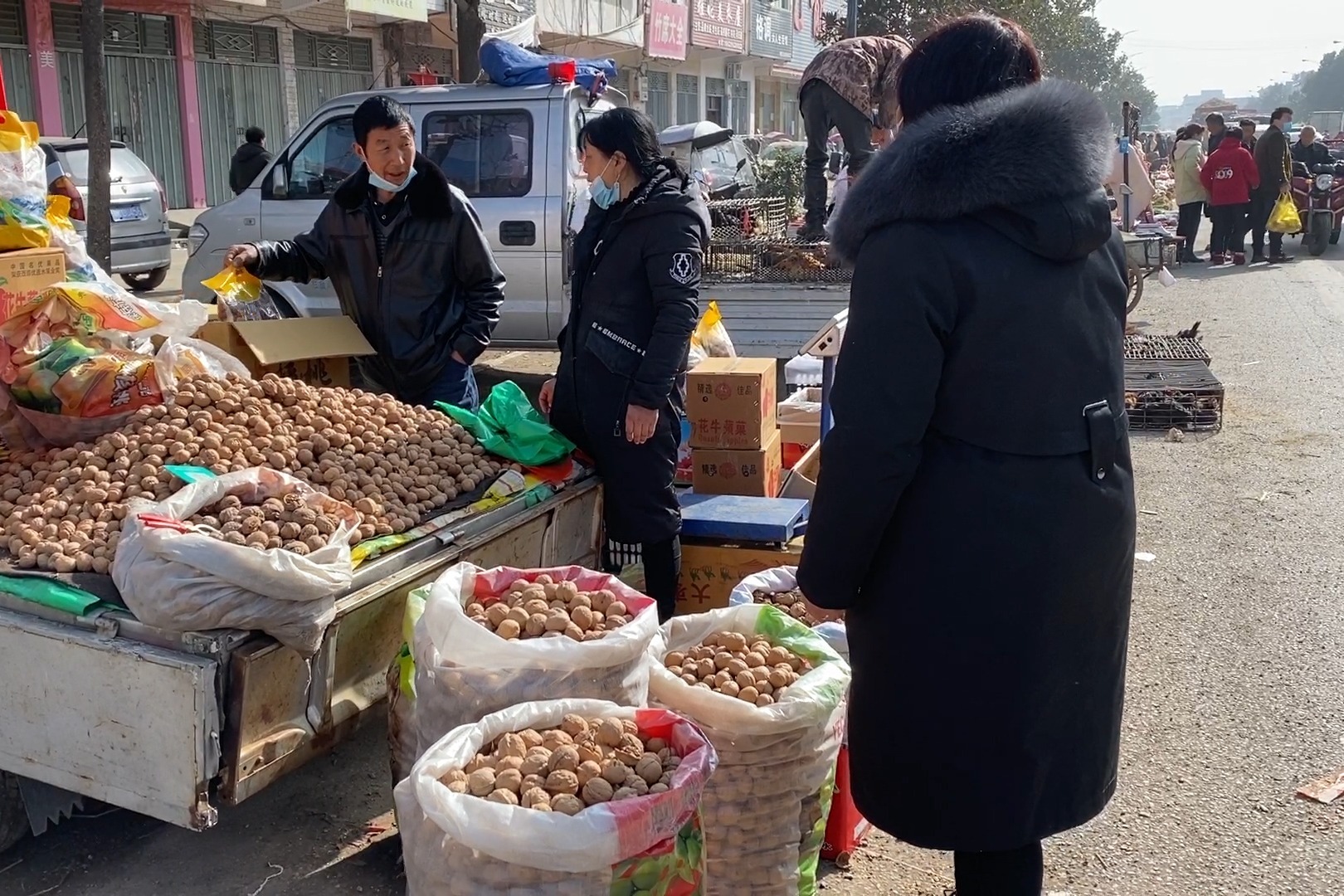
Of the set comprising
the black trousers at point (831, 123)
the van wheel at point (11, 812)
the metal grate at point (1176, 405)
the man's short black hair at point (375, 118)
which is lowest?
the van wheel at point (11, 812)

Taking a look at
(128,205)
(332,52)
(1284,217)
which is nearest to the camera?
(128,205)

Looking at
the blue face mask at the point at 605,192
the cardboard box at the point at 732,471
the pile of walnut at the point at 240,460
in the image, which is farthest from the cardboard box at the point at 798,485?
the blue face mask at the point at 605,192

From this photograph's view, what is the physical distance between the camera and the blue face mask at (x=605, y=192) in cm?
390

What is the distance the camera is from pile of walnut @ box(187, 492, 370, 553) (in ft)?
9.91

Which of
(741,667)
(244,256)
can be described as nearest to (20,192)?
(244,256)

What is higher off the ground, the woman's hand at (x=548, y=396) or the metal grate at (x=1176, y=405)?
the woman's hand at (x=548, y=396)

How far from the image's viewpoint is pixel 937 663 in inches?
86.1

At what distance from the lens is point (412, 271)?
4637 mm

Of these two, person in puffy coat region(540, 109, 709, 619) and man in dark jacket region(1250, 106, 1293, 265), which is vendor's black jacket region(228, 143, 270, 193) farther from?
man in dark jacket region(1250, 106, 1293, 265)

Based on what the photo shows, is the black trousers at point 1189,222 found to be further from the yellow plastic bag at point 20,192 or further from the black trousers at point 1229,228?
the yellow plastic bag at point 20,192

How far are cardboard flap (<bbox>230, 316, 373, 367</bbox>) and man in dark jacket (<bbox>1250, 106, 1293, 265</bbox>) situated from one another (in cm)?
1622

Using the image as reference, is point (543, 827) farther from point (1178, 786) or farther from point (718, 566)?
point (1178, 786)

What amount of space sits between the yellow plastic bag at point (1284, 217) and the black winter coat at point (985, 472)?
1700 centimetres

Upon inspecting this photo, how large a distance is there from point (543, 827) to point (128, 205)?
42.8 ft
